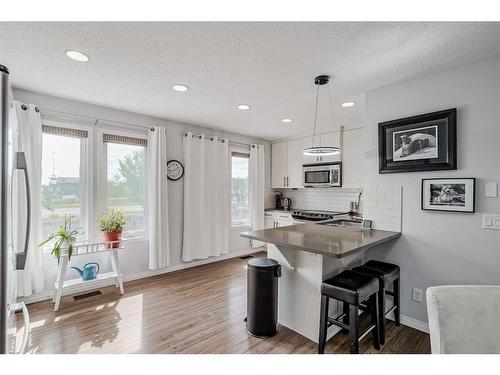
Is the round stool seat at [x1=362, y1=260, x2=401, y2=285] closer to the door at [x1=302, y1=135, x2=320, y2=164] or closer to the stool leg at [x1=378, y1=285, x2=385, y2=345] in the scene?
the stool leg at [x1=378, y1=285, x2=385, y2=345]

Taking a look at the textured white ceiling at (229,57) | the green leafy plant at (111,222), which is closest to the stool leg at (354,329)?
the textured white ceiling at (229,57)

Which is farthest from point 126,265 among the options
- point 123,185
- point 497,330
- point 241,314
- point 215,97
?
point 497,330

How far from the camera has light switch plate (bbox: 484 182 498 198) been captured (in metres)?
1.97

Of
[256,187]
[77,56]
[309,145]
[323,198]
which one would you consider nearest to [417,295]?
[323,198]

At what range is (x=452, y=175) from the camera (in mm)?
2180

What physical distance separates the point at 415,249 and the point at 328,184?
211 cm

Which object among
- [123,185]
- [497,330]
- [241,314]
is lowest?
[241,314]

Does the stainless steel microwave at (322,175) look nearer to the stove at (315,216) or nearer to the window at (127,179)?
the stove at (315,216)

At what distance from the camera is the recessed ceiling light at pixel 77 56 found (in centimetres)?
197

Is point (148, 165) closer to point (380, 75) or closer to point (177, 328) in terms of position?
point (177, 328)

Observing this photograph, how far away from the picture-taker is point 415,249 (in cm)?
240

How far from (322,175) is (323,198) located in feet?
2.14
